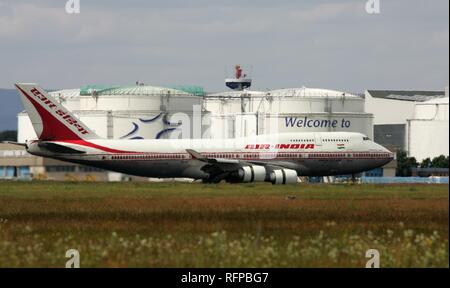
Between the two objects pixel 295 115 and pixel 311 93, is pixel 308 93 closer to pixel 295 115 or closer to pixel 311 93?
pixel 311 93

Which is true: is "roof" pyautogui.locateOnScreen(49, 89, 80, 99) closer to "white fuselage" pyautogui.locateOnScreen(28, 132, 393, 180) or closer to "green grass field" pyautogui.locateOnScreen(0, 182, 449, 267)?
"white fuselage" pyautogui.locateOnScreen(28, 132, 393, 180)

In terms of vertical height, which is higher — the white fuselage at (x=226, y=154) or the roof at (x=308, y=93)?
the roof at (x=308, y=93)

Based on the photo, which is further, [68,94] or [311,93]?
[68,94]

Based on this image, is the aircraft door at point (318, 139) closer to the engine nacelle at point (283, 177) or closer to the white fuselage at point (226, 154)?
the white fuselage at point (226, 154)

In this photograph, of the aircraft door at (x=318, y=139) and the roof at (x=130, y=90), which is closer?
the aircraft door at (x=318, y=139)

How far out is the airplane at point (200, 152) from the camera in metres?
84.7

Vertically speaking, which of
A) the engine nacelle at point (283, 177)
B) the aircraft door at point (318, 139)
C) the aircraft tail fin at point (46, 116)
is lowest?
the engine nacelle at point (283, 177)

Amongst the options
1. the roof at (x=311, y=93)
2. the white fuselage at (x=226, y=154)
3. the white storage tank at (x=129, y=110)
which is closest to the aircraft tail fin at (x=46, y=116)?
the white fuselage at (x=226, y=154)

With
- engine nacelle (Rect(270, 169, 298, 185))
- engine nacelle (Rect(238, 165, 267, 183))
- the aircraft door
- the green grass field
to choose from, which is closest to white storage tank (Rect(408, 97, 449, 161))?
the aircraft door

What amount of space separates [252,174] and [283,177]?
2315 millimetres

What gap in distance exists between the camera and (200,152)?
87.8 metres

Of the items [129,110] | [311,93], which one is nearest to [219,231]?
[129,110]
